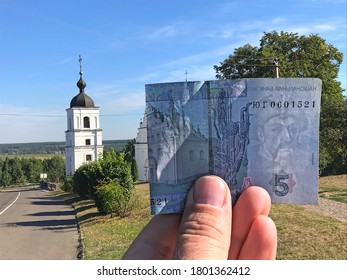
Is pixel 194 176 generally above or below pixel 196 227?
above

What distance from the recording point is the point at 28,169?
1709 inches

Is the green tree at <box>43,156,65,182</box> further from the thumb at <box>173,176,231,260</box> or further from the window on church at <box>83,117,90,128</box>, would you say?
the thumb at <box>173,176,231,260</box>

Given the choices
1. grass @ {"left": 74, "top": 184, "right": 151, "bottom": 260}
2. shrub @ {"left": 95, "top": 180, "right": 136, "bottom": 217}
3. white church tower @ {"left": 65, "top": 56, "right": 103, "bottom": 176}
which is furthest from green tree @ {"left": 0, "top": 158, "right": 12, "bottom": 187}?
shrub @ {"left": 95, "top": 180, "right": 136, "bottom": 217}

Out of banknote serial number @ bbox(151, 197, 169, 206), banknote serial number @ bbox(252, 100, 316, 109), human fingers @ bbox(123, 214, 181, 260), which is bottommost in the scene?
human fingers @ bbox(123, 214, 181, 260)

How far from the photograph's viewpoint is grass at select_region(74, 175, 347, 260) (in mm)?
4230

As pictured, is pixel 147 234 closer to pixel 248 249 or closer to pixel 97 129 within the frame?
pixel 248 249

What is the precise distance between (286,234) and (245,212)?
4191 mm

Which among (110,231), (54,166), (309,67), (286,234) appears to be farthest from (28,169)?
(286,234)

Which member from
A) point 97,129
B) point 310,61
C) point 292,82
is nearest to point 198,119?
point 292,82

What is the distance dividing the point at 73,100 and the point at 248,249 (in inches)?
711

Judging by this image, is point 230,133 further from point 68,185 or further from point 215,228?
point 68,185

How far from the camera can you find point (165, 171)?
1.12m
